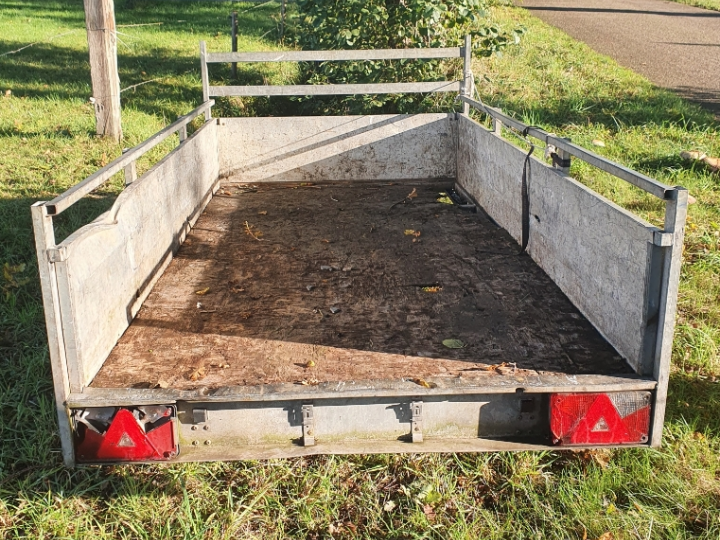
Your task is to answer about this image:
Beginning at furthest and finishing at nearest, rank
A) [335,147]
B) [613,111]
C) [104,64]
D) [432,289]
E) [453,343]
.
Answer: [613,111] < [104,64] < [335,147] < [432,289] < [453,343]

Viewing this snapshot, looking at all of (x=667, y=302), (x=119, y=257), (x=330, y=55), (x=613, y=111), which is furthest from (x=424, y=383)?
(x=613, y=111)

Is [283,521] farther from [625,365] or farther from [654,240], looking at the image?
[654,240]

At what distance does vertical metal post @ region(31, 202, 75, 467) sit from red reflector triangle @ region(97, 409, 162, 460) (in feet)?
0.40

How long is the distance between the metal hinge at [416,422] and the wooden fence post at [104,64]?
6.85m

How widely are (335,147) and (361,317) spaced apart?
327cm

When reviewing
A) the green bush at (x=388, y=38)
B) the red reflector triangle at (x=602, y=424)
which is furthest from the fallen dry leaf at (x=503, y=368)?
the green bush at (x=388, y=38)

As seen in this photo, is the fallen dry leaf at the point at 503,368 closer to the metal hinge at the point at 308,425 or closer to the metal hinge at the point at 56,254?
the metal hinge at the point at 308,425

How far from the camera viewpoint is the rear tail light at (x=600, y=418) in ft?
8.59

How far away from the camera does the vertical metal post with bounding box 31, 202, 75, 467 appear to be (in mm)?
2545

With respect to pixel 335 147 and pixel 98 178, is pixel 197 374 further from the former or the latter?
pixel 335 147

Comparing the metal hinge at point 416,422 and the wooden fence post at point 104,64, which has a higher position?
the wooden fence post at point 104,64

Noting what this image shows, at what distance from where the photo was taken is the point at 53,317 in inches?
101

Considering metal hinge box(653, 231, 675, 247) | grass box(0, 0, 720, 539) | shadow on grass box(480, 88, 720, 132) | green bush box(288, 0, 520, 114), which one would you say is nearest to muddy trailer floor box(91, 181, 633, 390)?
grass box(0, 0, 720, 539)

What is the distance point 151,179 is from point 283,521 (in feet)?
6.56
